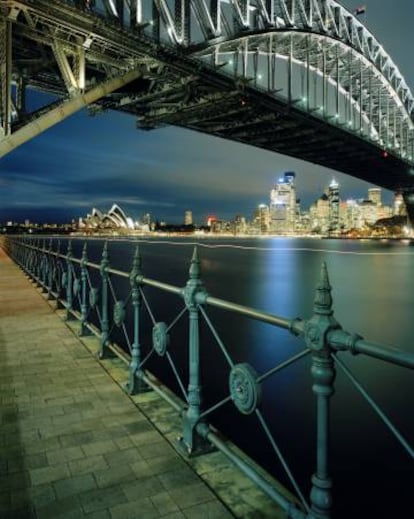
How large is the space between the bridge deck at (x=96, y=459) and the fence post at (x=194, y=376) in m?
0.12

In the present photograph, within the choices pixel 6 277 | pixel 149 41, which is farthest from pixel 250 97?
pixel 6 277

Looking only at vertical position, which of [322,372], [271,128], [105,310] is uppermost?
[271,128]

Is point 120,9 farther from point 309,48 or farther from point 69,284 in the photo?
point 309,48

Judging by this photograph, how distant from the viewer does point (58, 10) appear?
48.3 feet

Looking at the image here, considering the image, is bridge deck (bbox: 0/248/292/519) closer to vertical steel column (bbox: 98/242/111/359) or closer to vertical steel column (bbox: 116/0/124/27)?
vertical steel column (bbox: 98/242/111/359)

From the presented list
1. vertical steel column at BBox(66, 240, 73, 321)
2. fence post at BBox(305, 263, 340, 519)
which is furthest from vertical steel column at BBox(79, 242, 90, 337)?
fence post at BBox(305, 263, 340, 519)

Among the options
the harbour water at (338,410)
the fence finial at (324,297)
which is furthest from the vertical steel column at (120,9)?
the fence finial at (324,297)

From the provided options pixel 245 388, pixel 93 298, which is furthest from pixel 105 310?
pixel 245 388

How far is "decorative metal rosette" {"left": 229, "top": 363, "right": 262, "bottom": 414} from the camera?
288cm

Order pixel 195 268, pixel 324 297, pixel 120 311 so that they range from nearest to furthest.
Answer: pixel 324 297
pixel 195 268
pixel 120 311

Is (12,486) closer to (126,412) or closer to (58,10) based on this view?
(126,412)

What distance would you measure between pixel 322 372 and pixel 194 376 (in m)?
1.54

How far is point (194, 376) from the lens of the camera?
11.9ft

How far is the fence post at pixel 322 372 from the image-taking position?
227 cm
